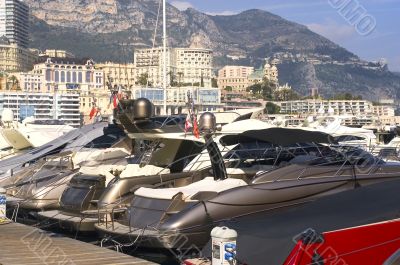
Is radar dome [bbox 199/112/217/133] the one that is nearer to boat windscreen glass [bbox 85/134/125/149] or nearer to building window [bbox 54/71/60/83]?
boat windscreen glass [bbox 85/134/125/149]

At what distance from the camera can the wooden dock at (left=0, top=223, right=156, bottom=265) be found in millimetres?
7352

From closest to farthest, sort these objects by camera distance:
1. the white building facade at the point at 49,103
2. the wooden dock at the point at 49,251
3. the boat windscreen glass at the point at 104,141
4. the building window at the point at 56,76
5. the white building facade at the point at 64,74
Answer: the wooden dock at the point at 49,251, the boat windscreen glass at the point at 104,141, the white building facade at the point at 49,103, the white building facade at the point at 64,74, the building window at the point at 56,76

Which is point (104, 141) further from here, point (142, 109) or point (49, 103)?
point (49, 103)

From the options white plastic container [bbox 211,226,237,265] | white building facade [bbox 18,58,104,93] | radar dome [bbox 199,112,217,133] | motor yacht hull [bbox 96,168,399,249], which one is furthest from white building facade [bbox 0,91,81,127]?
white plastic container [bbox 211,226,237,265]

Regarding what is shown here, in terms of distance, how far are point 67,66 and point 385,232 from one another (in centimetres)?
19589

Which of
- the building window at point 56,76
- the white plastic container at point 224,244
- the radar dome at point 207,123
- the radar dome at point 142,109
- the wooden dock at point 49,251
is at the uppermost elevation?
the building window at point 56,76

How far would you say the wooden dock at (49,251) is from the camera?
7.35m

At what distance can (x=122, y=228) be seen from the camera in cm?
901

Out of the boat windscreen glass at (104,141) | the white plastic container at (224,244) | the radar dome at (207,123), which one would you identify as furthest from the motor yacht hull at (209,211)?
the boat windscreen glass at (104,141)

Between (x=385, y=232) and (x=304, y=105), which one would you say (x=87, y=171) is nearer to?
(x=385, y=232)

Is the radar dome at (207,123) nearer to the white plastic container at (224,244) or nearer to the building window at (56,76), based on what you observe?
the white plastic container at (224,244)

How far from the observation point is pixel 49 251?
26.2ft

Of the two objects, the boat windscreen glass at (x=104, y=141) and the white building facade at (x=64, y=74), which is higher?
the white building facade at (x=64, y=74)

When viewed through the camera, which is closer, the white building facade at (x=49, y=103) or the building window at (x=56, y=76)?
the white building facade at (x=49, y=103)
